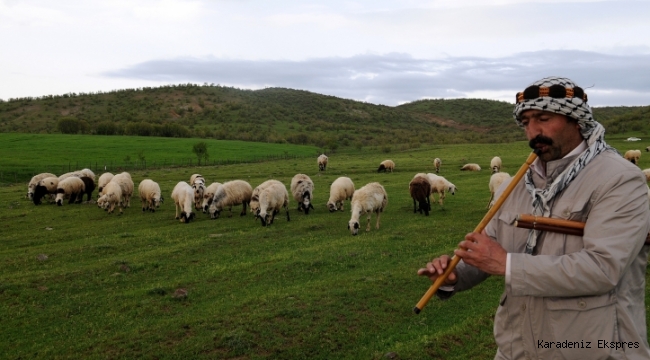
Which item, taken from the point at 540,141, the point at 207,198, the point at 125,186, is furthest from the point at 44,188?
the point at 540,141

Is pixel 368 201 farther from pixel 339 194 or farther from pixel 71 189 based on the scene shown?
pixel 71 189

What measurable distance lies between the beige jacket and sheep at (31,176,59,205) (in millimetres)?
30199

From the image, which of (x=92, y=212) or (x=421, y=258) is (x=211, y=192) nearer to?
(x=92, y=212)

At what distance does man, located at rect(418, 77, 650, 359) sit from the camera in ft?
8.94

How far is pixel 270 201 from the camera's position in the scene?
20.0 m

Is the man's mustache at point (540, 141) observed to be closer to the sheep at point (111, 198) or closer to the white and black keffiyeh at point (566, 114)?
the white and black keffiyeh at point (566, 114)

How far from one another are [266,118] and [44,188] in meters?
85.5

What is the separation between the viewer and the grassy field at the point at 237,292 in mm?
7945

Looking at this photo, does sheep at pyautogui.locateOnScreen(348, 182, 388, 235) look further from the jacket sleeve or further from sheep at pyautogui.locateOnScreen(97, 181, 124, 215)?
the jacket sleeve

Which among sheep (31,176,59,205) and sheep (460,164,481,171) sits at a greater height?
sheep (460,164,481,171)

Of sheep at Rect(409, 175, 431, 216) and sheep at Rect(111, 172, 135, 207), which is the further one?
sheep at Rect(111, 172, 135, 207)

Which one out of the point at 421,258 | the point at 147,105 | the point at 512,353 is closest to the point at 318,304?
the point at 421,258

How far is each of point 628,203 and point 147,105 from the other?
119502mm

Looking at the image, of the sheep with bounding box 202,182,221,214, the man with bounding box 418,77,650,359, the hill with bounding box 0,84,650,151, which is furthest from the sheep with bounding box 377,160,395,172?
the man with bounding box 418,77,650,359
